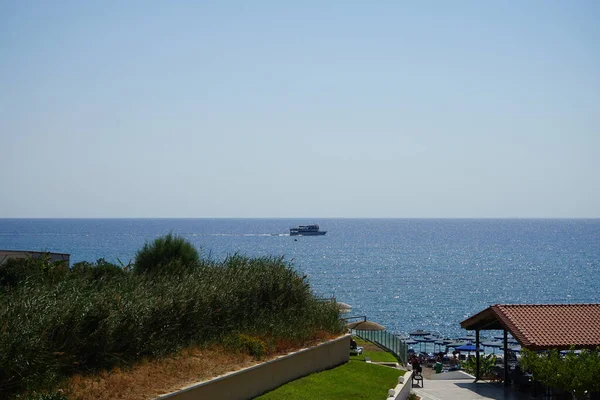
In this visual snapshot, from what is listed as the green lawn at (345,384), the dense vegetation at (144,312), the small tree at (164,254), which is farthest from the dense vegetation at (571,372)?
the small tree at (164,254)

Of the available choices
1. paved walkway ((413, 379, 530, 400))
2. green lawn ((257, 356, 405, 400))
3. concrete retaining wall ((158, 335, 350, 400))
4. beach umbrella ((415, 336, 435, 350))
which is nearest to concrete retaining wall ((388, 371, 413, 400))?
green lawn ((257, 356, 405, 400))

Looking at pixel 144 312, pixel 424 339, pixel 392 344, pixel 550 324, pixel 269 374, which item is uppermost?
pixel 144 312

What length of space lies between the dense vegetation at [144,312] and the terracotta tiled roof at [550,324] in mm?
6838

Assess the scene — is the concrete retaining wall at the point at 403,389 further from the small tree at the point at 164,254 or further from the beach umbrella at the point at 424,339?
the beach umbrella at the point at 424,339

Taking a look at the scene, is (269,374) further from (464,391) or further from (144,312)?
(464,391)

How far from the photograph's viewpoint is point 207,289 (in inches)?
906

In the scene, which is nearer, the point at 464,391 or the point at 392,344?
the point at 464,391

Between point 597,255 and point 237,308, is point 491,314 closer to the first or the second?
point 237,308

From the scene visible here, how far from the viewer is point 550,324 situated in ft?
94.7

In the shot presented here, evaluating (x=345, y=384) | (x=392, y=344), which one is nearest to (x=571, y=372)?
(x=345, y=384)

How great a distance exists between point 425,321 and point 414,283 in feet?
108

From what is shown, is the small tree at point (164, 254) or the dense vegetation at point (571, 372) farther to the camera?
the small tree at point (164, 254)

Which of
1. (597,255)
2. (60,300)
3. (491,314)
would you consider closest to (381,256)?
(597,255)

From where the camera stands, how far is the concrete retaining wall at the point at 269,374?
1780 centimetres
